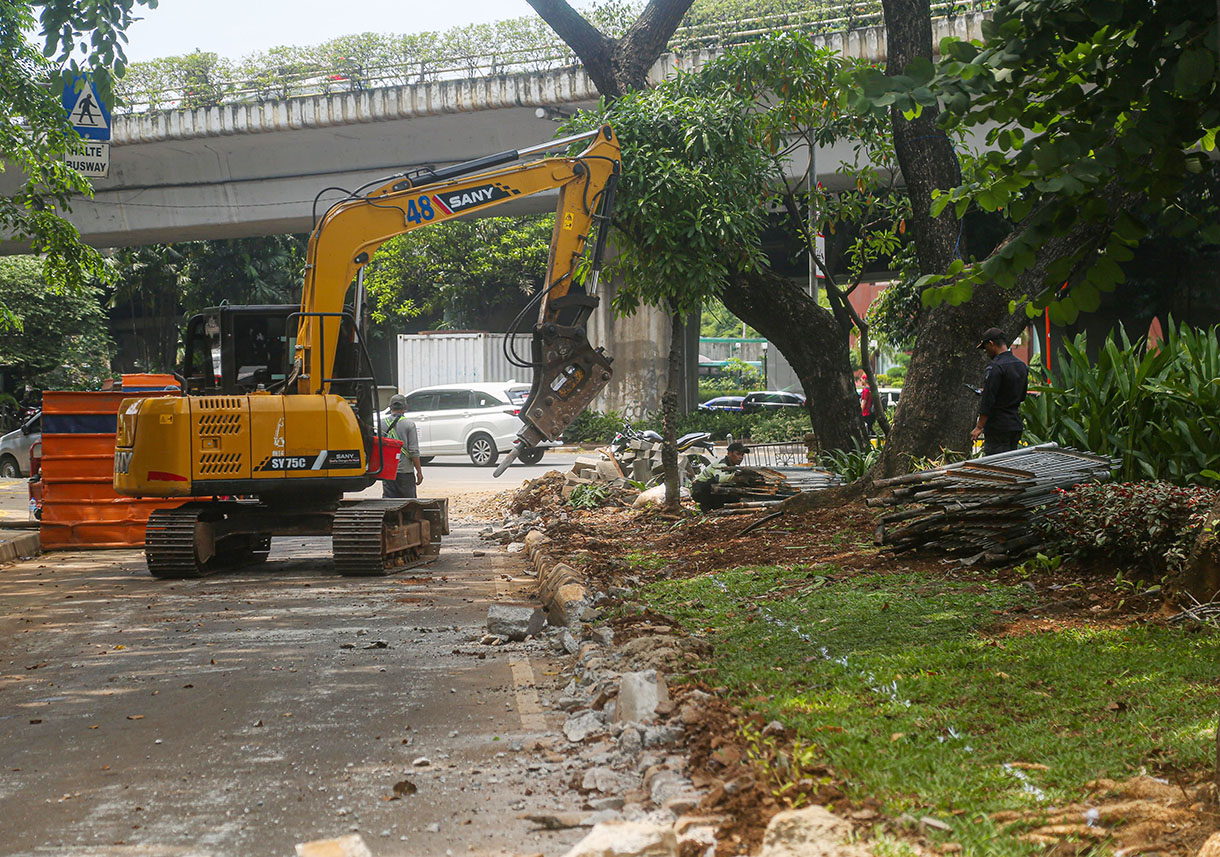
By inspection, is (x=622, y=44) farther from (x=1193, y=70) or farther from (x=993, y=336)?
(x=1193, y=70)

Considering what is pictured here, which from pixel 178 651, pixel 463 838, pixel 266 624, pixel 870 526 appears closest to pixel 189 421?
pixel 266 624

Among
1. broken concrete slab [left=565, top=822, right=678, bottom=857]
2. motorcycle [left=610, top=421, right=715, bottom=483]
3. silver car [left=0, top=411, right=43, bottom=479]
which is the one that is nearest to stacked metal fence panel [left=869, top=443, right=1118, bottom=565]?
broken concrete slab [left=565, top=822, right=678, bottom=857]


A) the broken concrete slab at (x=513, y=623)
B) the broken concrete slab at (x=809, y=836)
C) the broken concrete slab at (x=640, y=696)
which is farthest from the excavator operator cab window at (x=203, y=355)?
the broken concrete slab at (x=809, y=836)

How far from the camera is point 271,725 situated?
5715 mm

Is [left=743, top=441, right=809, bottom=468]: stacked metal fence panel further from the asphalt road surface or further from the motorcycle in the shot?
the asphalt road surface

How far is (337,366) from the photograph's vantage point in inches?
473

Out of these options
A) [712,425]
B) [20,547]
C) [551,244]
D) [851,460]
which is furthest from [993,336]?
[712,425]

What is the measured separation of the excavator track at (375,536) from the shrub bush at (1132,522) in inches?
231

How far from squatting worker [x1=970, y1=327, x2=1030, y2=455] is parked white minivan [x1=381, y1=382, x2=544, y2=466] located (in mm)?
15903

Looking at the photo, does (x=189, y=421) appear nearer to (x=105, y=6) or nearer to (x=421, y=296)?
(x=105, y=6)

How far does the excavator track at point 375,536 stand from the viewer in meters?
11.0

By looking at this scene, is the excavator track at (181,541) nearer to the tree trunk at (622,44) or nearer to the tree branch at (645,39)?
the tree trunk at (622,44)

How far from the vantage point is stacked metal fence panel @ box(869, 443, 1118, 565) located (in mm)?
8422

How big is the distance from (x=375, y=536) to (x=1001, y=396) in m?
5.73
